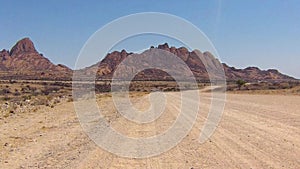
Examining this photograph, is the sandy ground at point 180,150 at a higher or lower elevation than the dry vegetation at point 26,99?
lower

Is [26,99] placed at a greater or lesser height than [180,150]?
greater

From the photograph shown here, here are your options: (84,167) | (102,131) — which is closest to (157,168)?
(84,167)

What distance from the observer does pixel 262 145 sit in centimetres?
906

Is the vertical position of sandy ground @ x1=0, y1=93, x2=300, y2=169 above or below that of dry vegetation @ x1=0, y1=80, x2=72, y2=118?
below

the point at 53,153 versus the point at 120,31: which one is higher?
the point at 120,31

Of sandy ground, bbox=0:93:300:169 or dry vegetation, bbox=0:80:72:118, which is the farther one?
dry vegetation, bbox=0:80:72:118

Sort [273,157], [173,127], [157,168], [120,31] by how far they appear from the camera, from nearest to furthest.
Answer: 1. [157,168]
2. [273,157]
3. [120,31]
4. [173,127]

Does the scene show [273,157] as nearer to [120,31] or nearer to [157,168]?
[157,168]

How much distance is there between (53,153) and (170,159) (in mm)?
2926

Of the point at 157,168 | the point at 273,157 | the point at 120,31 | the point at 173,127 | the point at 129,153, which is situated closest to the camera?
→ the point at 157,168

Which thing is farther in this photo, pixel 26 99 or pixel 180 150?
pixel 26 99

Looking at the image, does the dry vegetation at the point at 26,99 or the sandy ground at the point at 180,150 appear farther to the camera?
the dry vegetation at the point at 26,99

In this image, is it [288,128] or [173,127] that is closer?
[288,128]

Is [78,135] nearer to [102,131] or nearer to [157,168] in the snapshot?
[102,131]
